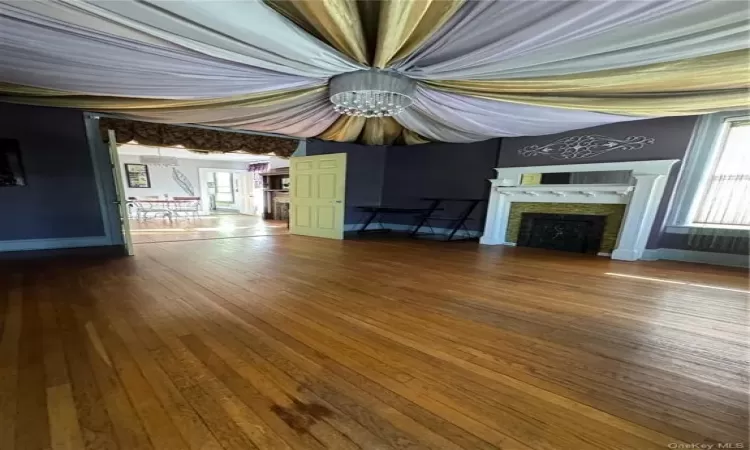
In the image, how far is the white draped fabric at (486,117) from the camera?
3.52 meters

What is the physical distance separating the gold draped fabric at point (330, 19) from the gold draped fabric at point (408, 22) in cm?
19

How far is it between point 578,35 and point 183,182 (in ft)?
39.9

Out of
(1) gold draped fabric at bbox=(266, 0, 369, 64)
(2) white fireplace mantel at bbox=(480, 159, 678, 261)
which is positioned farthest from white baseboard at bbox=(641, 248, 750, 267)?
(1) gold draped fabric at bbox=(266, 0, 369, 64)

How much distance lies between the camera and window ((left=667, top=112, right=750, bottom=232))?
3.95 m

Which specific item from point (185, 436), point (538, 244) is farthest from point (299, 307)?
point (538, 244)

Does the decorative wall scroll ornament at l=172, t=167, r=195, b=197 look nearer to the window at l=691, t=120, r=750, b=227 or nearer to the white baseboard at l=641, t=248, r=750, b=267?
the white baseboard at l=641, t=248, r=750, b=267

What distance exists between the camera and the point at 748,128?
154 inches

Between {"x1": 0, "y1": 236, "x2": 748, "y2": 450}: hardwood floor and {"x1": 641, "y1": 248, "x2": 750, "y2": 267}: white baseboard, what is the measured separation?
5.28ft

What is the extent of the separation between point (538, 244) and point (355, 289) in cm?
432

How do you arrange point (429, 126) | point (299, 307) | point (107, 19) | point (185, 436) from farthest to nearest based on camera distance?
1. point (429, 126)
2. point (299, 307)
3. point (107, 19)
4. point (185, 436)

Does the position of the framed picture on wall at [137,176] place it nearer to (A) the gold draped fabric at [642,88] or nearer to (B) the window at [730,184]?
(A) the gold draped fabric at [642,88]

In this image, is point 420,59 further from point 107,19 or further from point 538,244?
point 538,244

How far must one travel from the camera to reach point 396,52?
2.41 metres

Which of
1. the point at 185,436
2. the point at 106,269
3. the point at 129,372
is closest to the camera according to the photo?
the point at 185,436
